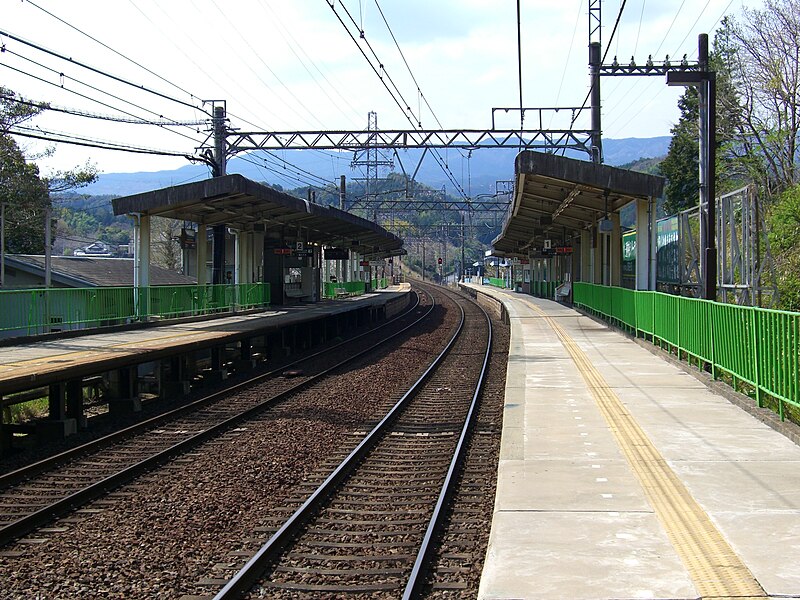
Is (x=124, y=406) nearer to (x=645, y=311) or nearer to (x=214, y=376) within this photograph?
(x=214, y=376)

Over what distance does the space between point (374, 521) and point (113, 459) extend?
4249mm

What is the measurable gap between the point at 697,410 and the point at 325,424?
4.96m

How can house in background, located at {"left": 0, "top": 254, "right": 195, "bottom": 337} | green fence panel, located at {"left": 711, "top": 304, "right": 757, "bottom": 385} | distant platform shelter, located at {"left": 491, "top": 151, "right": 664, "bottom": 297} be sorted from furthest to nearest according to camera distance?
1. distant platform shelter, located at {"left": 491, "top": 151, "right": 664, "bottom": 297}
2. house in background, located at {"left": 0, "top": 254, "right": 195, "bottom": 337}
3. green fence panel, located at {"left": 711, "top": 304, "right": 757, "bottom": 385}

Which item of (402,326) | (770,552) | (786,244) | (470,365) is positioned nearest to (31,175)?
(402,326)

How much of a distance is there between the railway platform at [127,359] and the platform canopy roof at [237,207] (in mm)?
3320

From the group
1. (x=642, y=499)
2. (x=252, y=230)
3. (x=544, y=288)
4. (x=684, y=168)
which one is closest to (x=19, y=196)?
(x=252, y=230)

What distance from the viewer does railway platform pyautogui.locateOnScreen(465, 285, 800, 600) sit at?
5164 millimetres

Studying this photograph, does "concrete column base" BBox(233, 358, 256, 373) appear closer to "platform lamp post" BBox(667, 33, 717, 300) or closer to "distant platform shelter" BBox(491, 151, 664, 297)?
"distant platform shelter" BBox(491, 151, 664, 297)

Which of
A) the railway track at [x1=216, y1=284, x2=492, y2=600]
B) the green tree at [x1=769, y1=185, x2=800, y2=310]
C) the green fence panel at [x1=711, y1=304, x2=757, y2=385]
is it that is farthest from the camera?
the green tree at [x1=769, y1=185, x2=800, y2=310]

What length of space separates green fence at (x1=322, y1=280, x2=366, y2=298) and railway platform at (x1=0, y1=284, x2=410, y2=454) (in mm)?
21867

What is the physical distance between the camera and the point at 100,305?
69.2 ft

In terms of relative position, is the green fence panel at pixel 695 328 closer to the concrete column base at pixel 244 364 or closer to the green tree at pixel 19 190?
the concrete column base at pixel 244 364

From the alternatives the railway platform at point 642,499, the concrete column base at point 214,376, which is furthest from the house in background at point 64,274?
the railway platform at point 642,499

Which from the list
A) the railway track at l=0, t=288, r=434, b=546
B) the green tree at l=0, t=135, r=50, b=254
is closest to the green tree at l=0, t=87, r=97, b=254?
the green tree at l=0, t=135, r=50, b=254
